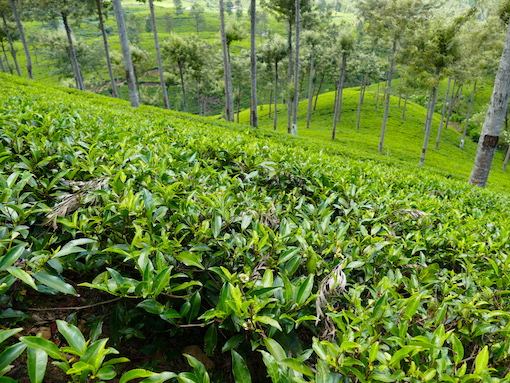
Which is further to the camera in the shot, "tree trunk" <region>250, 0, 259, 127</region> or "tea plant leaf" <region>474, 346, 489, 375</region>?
"tree trunk" <region>250, 0, 259, 127</region>

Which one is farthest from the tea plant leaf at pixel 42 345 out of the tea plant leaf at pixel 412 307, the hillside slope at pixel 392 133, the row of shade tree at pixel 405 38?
the hillside slope at pixel 392 133

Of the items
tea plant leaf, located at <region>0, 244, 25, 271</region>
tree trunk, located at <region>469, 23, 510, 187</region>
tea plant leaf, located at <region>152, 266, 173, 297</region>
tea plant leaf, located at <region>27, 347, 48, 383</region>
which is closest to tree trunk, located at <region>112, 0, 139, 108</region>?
tree trunk, located at <region>469, 23, 510, 187</region>

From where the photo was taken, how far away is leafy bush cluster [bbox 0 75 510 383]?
4.04 feet

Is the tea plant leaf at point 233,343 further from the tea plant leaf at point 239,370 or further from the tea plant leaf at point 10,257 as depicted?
the tea plant leaf at point 10,257

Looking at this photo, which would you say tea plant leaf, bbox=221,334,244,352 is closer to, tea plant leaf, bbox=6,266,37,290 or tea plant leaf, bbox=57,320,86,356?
tea plant leaf, bbox=57,320,86,356

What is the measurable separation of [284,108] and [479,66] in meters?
34.9

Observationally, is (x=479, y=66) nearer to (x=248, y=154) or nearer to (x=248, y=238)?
(x=248, y=154)

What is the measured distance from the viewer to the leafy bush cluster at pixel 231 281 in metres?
1.23

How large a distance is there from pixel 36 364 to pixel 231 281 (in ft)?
2.72

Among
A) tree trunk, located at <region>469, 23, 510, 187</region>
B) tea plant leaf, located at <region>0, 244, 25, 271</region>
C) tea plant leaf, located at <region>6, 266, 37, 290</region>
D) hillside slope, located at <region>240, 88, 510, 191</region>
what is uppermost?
tea plant leaf, located at <region>6, 266, 37, 290</region>

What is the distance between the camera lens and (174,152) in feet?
11.1

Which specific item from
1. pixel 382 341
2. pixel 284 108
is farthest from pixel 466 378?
pixel 284 108

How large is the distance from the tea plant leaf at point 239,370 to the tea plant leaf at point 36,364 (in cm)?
68

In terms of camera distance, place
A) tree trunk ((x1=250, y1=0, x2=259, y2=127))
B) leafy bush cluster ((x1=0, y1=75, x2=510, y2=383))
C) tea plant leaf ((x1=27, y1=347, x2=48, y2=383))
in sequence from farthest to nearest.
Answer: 1. tree trunk ((x1=250, y1=0, x2=259, y2=127))
2. leafy bush cluster ((x1=0, y1=75, x2=510, y2=383))
3. tea plant leaf ((x1=27, y1=347, x2=48, y2=383))
